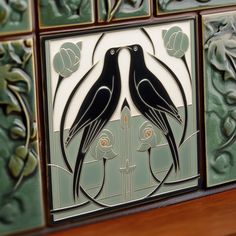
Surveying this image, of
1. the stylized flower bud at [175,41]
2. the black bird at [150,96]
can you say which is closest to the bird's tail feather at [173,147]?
the black bird at [150,96]

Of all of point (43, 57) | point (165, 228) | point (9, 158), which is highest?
point (43, 57)

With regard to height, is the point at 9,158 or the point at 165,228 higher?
the point at 9,158

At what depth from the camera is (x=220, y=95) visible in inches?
40.8

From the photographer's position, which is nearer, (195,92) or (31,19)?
(31,19)

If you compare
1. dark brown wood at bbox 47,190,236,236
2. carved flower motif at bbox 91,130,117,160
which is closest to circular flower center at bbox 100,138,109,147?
carved flower motif at bbox 91,130,117,160

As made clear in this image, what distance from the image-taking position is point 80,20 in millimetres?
915

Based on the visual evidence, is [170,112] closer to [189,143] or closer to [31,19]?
[189,143]

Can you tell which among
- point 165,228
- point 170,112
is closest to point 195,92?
point 170,112

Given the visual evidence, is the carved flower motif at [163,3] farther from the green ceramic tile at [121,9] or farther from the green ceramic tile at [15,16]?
the green ceramic tile at [15,16]

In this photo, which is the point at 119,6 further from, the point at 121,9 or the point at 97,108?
the point at 97,108

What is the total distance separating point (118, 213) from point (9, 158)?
17cm

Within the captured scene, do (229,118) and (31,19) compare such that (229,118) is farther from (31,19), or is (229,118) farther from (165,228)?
(31,19)

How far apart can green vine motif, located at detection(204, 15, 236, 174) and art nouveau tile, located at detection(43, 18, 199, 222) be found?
3 centimetres

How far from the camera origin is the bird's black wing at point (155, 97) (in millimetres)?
975
